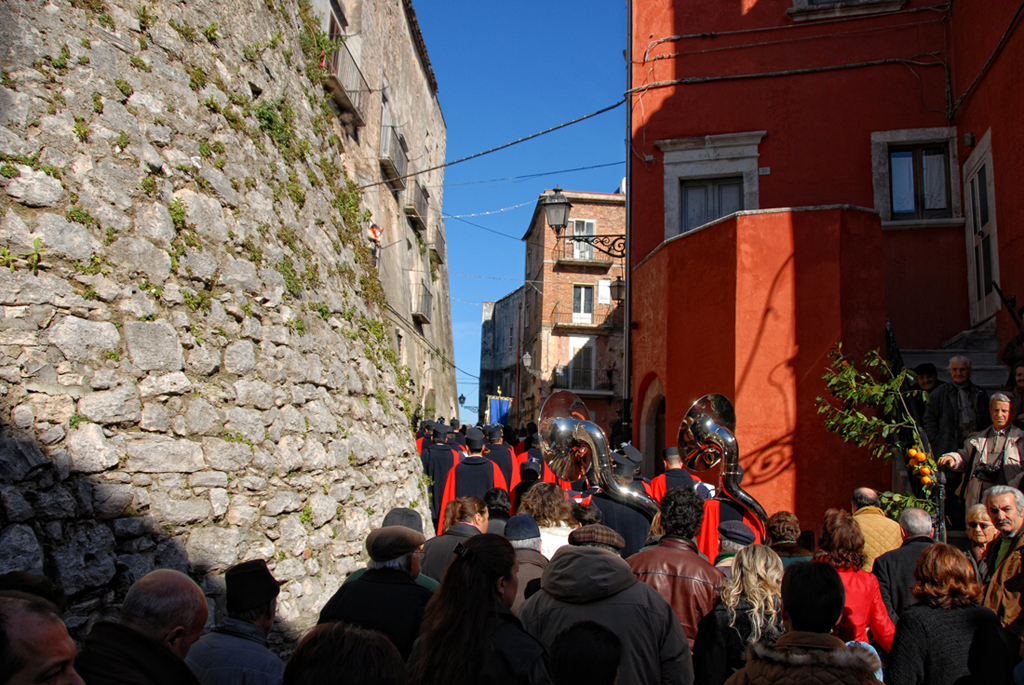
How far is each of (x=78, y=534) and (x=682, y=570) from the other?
3718 mm

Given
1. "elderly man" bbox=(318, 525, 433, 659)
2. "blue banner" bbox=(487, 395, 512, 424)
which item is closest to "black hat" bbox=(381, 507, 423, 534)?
"elderly man" bbox=(318, 525, 433, 659)

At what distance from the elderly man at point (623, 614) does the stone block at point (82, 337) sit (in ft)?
12.5

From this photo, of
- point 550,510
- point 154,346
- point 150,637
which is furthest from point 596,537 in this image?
point 154,346

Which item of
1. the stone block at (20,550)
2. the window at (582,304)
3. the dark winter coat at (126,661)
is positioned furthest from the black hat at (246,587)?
the window at (582,304)

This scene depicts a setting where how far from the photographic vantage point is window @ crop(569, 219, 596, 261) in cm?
3272

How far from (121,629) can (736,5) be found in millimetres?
13436

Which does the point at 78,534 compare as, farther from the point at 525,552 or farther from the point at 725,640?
the point at 725,640

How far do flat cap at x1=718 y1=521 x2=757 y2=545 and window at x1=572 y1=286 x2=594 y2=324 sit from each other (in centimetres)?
2769

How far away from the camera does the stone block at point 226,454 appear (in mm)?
5520

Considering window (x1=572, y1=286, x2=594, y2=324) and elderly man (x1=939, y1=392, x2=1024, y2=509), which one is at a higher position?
window (x1=572, y1=286, x2=594, y2=324)

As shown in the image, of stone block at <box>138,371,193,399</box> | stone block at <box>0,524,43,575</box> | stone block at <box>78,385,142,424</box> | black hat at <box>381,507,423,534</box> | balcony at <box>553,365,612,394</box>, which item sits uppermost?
balcony at <box>553,365,612,394</box>

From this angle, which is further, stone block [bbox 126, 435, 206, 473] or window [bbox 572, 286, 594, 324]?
window [bbox 572, 286, 594, 324]

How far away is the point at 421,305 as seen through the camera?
1888cm

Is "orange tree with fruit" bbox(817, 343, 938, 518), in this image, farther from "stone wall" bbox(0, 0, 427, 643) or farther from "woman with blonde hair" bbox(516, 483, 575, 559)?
"stone wall" bbox(0, 0, 427, 643)
